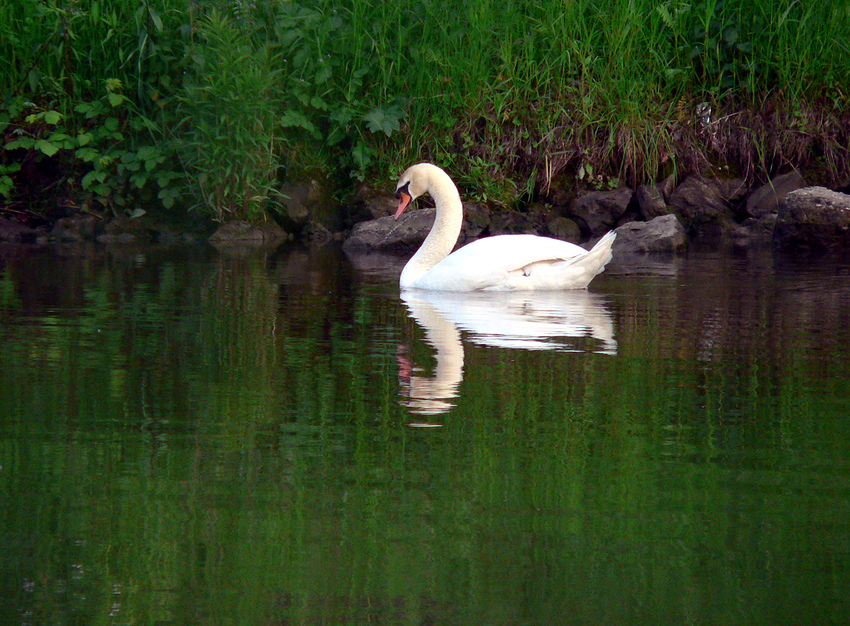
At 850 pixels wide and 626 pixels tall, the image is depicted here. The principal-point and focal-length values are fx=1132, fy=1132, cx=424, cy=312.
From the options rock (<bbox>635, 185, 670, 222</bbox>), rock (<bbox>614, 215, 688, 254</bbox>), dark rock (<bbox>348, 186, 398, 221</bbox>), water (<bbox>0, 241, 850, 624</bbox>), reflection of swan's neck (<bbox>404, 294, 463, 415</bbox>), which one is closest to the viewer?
water (<bbox>0, 241, 850, 624</bbox>)

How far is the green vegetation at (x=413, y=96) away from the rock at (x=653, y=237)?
1.45 meters

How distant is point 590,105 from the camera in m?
11.0

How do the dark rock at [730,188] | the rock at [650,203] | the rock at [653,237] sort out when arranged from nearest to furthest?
the rock at [653,237], the rock at [650,203], the dark rock at [730,188]

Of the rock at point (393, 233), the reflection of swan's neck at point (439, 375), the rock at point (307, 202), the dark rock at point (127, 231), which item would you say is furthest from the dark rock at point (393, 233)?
the reflection of swan's neck at point (439, 375)

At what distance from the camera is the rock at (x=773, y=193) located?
11070 mm

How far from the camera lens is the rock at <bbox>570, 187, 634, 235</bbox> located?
1077cm

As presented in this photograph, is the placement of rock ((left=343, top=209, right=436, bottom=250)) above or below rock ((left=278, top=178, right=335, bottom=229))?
below

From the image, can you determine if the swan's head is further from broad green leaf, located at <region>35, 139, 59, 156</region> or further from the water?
broad green leaf, located at <region>35, 139, 59, 156</region>

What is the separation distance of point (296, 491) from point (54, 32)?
927 centimetres

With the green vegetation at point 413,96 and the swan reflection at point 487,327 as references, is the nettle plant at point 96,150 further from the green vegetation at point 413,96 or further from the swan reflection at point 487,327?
the swan reflection at point 487,327

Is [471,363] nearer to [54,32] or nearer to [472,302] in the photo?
[472,302]

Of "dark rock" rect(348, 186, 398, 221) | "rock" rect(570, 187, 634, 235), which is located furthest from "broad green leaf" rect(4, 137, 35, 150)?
"rock" rect(570, 187, 634, 235)

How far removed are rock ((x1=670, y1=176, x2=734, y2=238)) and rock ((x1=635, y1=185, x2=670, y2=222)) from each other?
323mm

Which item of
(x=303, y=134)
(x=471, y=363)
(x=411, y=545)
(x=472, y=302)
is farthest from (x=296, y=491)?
(x=303, y=134)
